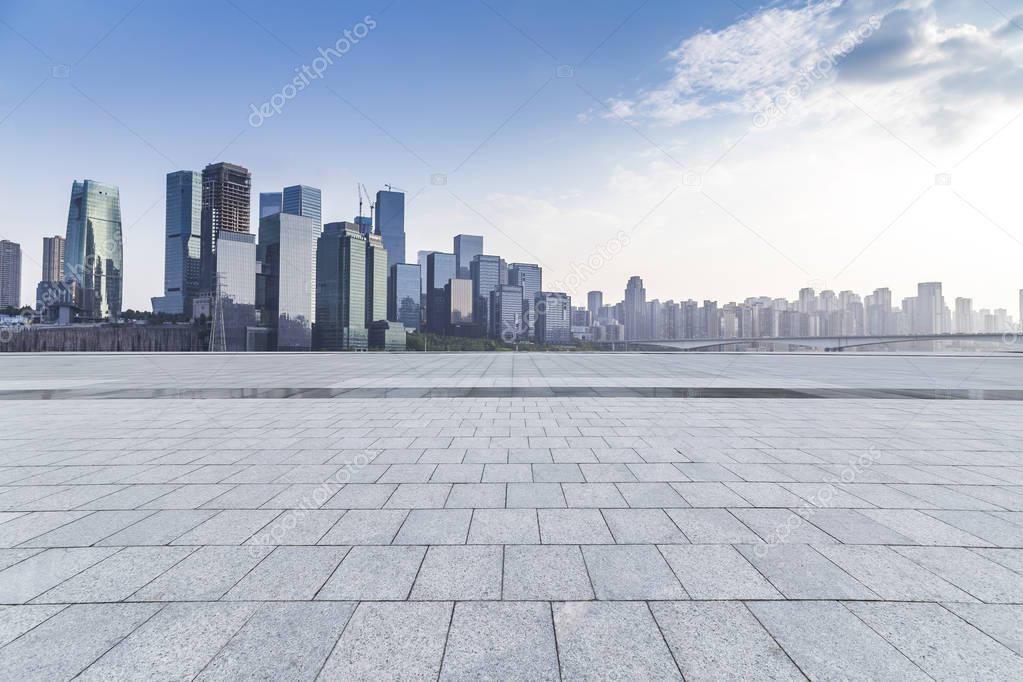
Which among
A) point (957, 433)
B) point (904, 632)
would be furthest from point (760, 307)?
point (904, 632)

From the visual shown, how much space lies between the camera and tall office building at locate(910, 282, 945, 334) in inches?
3996

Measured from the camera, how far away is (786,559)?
4215mm

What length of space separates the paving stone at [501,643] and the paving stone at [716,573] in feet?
4.05

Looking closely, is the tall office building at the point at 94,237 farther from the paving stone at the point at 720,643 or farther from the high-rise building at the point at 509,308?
the paving stone at the point at 720,643

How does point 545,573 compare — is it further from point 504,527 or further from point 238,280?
point 238,280

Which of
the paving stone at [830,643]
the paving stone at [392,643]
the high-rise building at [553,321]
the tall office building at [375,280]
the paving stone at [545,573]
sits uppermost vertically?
the tall office building at [375,280]

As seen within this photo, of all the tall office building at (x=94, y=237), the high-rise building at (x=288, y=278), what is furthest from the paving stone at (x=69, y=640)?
the tall office building at (x=94, y=237)

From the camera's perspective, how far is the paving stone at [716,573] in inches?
145

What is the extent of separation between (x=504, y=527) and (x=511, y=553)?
0.58 meters

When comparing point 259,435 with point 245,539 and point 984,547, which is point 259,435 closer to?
point 245,539

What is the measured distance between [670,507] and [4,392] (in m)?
20.6

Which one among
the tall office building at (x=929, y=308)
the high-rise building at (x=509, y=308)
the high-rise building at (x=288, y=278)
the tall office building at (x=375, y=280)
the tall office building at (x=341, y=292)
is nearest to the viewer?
the tall office building at (x=929, y=308)

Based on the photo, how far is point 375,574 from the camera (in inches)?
155

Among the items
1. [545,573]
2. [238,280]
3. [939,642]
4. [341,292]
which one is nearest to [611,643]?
[545,573]
